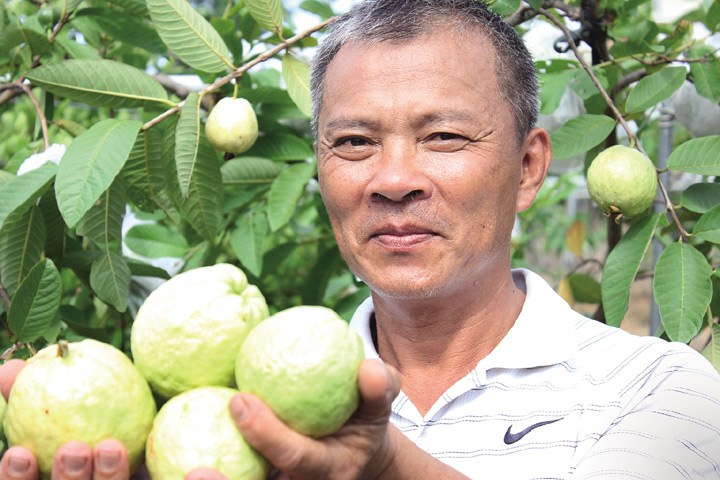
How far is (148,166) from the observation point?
1.78m

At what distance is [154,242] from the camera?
8.30 ft

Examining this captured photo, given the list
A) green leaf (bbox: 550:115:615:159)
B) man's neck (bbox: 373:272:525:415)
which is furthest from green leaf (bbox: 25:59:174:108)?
green leaf (bbox: 550:115:615:159)

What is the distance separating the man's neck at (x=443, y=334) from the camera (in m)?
1.57

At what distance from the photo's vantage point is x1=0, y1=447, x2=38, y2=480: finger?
34.0 inches

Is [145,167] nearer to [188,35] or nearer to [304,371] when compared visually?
[188,35]

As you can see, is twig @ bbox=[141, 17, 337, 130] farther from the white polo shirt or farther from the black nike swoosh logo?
the black nike swoosh logo

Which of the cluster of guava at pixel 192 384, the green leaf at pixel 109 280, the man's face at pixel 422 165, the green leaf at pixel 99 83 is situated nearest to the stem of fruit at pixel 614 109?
the man's face at pixel 422 165

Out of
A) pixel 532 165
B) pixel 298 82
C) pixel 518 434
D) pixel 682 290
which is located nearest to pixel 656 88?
pixel 532 165

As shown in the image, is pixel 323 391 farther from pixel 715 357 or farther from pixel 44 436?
pixel 715 357

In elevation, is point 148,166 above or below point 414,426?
above

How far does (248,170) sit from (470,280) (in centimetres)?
97

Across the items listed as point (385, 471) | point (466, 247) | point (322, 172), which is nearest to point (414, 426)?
point (466, 247)

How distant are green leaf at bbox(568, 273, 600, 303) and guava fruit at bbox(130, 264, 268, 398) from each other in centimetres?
175

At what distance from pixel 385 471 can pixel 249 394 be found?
0.24 meters
